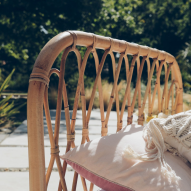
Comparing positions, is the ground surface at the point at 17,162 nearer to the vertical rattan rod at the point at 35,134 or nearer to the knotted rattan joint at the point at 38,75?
the vertical rattan rod at the point at 35,134

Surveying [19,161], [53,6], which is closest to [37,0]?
[53,6]

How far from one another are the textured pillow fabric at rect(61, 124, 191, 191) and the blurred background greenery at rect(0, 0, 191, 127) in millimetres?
4666

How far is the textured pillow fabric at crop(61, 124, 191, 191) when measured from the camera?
762mm

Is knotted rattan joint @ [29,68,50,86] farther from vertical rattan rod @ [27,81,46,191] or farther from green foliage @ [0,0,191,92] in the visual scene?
green foliage @ [0,0,191,92]

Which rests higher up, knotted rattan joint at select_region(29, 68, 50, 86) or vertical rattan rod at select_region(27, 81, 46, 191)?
knotted rattan joint at select_region(29, 68, 50, 86)

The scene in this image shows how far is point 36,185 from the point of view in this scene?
2.24 feet

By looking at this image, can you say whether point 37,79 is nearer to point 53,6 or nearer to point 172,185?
point 172,185

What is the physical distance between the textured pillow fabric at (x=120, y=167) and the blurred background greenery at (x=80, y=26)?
184 inches

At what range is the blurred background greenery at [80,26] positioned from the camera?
17.1 ft

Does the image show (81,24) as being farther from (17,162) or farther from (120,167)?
(120,167)

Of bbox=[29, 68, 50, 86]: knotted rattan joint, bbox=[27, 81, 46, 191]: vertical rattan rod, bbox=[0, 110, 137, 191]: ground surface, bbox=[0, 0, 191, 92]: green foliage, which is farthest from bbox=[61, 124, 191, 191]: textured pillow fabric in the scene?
bbox=[0, 0, 191, 92]: green foliage

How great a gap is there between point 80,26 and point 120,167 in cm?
516

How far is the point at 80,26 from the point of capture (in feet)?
18.4

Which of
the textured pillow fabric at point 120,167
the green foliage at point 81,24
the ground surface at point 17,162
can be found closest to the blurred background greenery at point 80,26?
the green foliage at point 81,24
